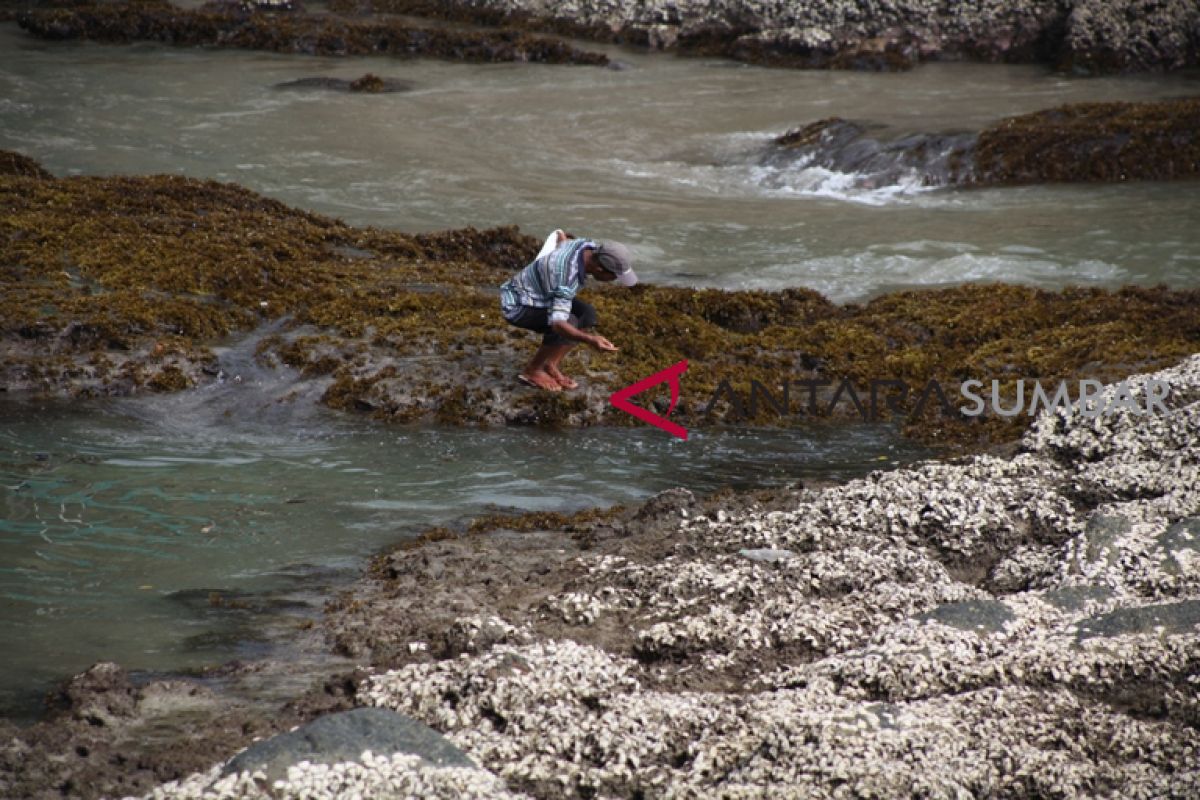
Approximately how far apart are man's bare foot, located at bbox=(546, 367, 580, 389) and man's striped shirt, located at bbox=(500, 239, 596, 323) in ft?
1.75

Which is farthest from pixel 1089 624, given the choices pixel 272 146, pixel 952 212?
pixel 272 146

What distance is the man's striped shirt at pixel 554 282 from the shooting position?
8312 mm

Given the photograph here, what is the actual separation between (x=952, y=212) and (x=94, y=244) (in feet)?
33.3

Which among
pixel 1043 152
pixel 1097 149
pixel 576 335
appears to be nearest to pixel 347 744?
pixel 576 335

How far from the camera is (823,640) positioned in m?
5.11

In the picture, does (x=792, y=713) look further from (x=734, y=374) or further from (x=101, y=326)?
(x=101, y=326)

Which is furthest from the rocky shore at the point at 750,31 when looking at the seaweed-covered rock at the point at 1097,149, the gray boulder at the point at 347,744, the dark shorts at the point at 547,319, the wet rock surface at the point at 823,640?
the gray boulder at the point at 347,744

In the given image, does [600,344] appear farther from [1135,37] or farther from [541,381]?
[1135,37]

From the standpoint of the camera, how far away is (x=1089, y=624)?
489cm

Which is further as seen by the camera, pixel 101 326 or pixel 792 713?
pixel 101 326

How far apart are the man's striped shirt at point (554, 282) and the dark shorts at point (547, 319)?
0.04 metres

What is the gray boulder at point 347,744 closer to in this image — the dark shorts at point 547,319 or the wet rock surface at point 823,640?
the wet rock surface at point 823,640

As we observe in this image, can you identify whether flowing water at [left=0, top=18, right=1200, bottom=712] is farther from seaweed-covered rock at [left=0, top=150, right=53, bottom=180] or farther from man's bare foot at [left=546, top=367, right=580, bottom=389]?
seaweed-covered rock at [left=0, top=150, right=53, bottom=180]

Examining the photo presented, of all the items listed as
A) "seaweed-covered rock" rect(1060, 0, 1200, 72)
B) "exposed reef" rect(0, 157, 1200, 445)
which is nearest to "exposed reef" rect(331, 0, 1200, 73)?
"seaweed-covered rock" rect(1060, 0, 1200, 72)
